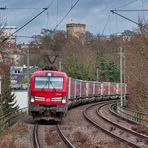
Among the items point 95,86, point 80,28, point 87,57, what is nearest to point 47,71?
point 95,86

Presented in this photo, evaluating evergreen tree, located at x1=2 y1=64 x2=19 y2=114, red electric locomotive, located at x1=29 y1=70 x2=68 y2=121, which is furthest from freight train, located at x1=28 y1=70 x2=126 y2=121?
evergreen tree, located at x1=2 y1=64 x2=19 y2=114

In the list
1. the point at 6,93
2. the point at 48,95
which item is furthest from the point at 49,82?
the point at 6,93

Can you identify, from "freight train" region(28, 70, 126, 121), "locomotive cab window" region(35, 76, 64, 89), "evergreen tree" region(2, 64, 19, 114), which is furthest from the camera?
"evergreen tree" region(2, 64, 19, 114)

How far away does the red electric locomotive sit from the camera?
29125mm

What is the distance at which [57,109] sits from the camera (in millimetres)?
29047

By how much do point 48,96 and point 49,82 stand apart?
1053 millimetres

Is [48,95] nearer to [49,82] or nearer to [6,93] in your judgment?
[49,82]

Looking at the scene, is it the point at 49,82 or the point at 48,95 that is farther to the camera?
the point at 49,82

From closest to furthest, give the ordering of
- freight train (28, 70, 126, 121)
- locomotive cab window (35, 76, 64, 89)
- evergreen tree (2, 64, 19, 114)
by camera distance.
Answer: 1. freight train (28, 70, 126, 121)
2. locomotive cab window (35, 76, 64, 89)
3. evergreen tree (2, 64, 19, 114)

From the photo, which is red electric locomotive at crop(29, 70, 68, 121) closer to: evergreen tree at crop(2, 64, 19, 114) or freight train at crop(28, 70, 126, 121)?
freight train at crop(28, 70, 126, 121)

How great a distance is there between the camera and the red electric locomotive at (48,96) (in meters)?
29.1

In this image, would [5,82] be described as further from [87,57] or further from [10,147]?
[87,57]

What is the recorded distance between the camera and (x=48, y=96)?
1152 inches

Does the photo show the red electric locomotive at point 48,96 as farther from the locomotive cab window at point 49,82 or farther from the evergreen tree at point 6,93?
the evergreen tree at point 6,93
